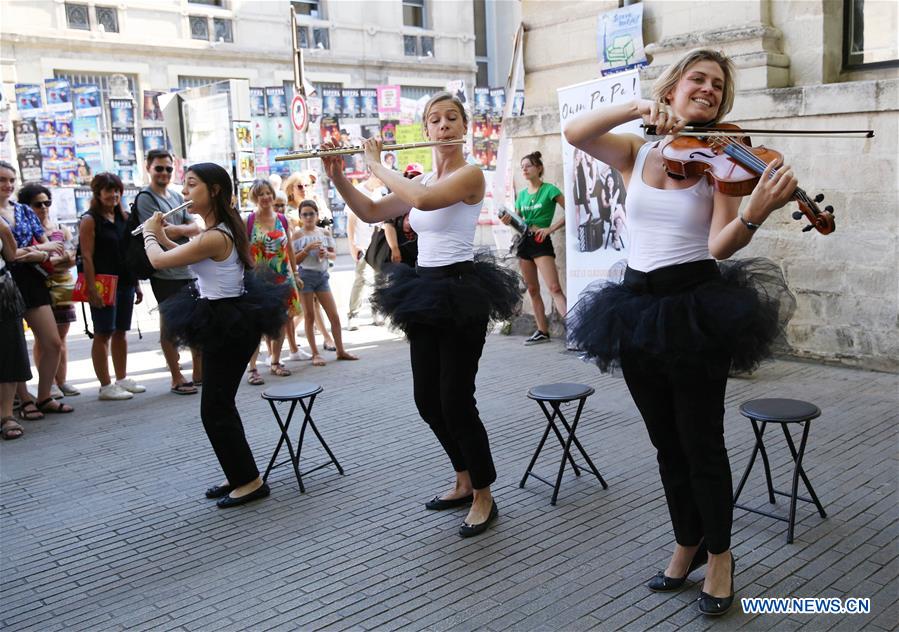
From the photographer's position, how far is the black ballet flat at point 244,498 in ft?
15.8

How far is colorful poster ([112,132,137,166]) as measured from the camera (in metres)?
22.3

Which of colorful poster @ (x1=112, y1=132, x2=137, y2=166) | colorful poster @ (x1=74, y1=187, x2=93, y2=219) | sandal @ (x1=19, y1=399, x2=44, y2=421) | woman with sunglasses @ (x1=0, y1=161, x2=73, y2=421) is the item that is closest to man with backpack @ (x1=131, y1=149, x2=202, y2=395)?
woman with sunglasses @ (x1=0, y1=161, x2=73, y2=421)

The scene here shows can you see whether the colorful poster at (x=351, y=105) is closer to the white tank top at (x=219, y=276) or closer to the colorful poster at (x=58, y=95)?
the colorful poster at (x=58, y=95)

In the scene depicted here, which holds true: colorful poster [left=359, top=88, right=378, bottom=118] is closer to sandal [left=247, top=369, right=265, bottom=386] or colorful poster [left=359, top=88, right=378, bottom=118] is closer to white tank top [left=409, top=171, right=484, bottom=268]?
sandal [left=247, top=369, right=265, bottom=386]

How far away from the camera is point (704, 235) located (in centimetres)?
317

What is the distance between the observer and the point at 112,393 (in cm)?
758

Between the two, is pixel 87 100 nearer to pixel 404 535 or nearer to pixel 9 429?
pixel 9 429

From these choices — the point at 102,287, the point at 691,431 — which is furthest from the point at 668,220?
the point at 102,287

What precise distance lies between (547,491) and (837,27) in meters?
5.26

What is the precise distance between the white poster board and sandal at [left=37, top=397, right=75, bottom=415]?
4.74 metres

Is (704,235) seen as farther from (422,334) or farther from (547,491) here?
(547,491)

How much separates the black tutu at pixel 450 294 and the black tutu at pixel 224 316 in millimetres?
698

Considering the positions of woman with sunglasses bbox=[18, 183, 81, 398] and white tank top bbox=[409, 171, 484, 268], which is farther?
woman with sunglasses bbox=[18, 183, 81, 398]

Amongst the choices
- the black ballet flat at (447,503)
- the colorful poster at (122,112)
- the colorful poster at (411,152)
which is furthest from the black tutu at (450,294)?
the colorful poster at (122,112)
